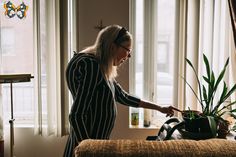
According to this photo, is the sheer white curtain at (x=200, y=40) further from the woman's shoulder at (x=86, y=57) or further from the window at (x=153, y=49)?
the woman's shoulder at (x=86, y=57)

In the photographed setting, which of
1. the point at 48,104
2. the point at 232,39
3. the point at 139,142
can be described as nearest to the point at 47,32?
the point at 48,104

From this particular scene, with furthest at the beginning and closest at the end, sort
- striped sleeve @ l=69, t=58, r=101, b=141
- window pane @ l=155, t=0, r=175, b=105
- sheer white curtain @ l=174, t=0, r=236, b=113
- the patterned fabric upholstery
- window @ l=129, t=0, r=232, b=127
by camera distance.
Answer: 1. window pane @ l=155, t=0, r=175, b=105
2. window @ l=129, t=0, r=232, b=127
3. sheer white curtain @ l=174, t=0, r=236, b=113
4. striped sleeve @ l=69, t=58, r=101, b=141
5. the patterned fabric upholstery

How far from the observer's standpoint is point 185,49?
248 centimetres

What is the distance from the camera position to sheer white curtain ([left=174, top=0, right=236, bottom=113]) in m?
2.28

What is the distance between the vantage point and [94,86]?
1332 millimetres

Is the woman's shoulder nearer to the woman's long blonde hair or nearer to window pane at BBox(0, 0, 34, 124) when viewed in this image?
the woman's long blonde hair

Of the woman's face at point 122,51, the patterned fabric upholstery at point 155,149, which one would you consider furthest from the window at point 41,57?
the patterned fabric upholstery at point 155,149

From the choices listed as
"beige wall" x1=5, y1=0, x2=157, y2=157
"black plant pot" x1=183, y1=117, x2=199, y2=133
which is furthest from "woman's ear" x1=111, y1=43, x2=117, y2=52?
"beige wall" x1=5, y1=0, x2=157, y2=157

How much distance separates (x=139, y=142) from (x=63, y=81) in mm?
1674

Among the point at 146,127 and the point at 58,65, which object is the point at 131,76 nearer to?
the point at 146,127

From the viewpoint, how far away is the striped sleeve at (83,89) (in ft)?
4.33

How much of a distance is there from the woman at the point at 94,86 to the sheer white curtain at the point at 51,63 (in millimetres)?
1062

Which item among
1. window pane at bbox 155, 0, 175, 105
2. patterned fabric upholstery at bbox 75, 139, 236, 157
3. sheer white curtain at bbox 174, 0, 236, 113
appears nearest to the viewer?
patterned fabric upholstery at bbox 75, 139, 236, 157

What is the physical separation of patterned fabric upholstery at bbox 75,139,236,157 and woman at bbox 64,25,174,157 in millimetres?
434
